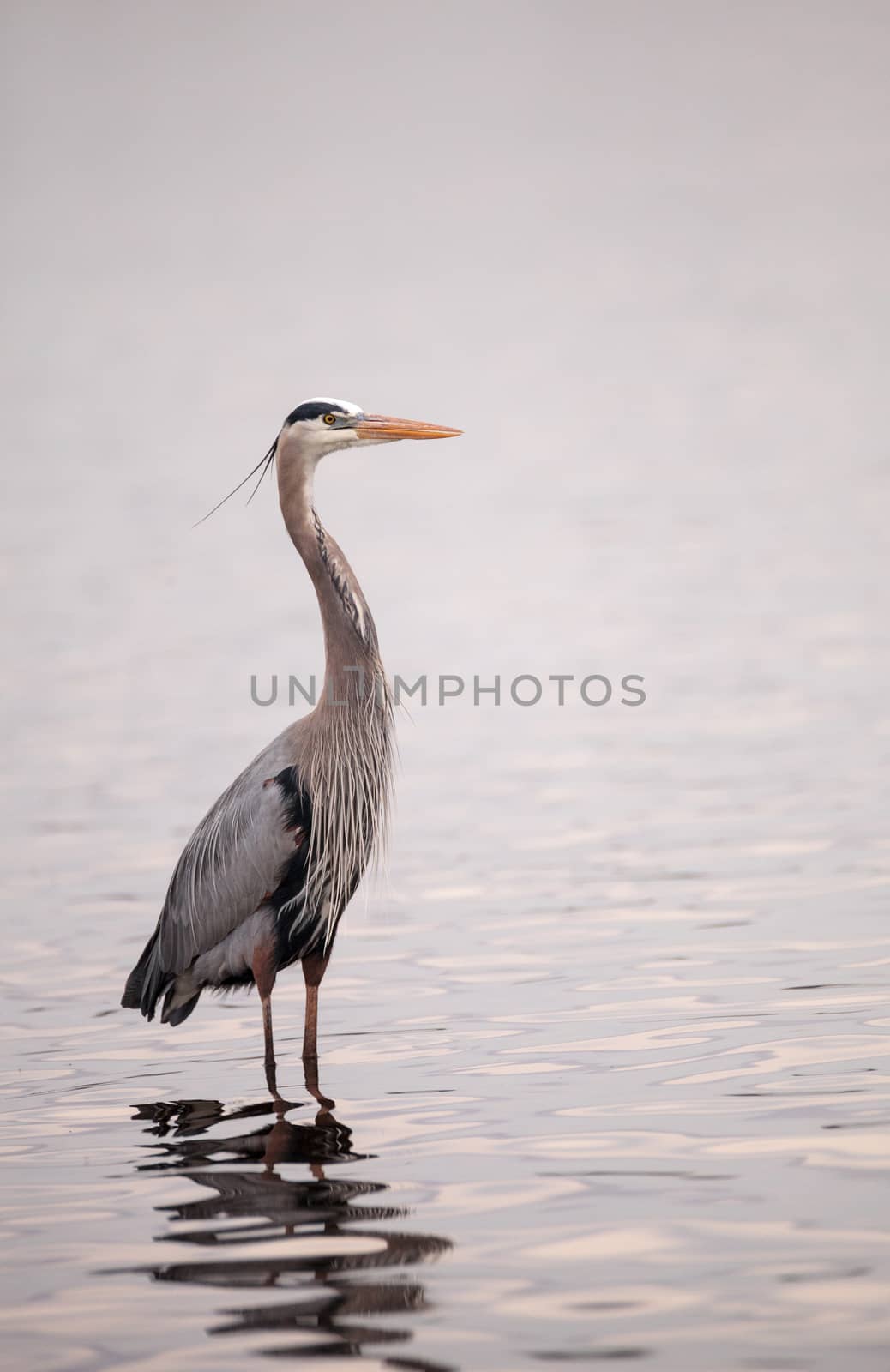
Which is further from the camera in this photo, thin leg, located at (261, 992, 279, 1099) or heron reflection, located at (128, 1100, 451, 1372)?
thin leg, located at (261, 992, 279, 1099)

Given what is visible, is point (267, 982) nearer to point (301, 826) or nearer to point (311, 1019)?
point (311, 1019)

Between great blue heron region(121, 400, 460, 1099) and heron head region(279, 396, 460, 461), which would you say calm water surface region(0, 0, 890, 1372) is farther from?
heron head region(279, 396, 460, 461)

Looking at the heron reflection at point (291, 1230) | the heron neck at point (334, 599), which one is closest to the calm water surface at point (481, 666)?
the heron reflection at point (291, 1230)

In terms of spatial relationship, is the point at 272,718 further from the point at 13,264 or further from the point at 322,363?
the point at 13,264

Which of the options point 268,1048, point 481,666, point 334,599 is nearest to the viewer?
point 268,1048

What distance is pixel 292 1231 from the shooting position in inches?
199

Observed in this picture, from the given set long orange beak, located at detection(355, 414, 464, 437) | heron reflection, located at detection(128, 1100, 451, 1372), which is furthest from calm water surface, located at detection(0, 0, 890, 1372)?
long orange beak, located at detection(355, 414, 464, 437)

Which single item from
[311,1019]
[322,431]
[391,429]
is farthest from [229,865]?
[391,429]

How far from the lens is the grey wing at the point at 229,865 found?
7.01 metres

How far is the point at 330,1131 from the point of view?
6039mm

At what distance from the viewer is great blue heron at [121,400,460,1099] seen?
6.99m

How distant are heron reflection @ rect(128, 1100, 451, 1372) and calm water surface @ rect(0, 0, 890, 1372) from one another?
0.06ft

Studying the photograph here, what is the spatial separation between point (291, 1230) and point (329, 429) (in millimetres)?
3348

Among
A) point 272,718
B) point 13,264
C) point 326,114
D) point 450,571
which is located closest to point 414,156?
point 326,114
